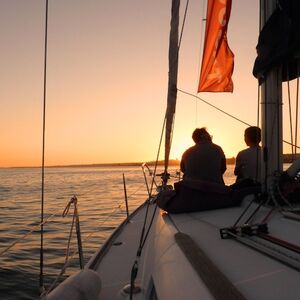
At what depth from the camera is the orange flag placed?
5.15 metres

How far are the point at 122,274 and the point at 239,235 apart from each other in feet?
4.82

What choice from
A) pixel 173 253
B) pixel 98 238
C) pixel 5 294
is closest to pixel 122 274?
pixel 173 253

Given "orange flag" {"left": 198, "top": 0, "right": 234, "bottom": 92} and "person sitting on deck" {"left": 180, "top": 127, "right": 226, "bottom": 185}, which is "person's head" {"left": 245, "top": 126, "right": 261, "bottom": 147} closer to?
"orange flag" {"left": 198, "top": 0, "right": 234, "bottom": 92}

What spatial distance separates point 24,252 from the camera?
31.3 ft

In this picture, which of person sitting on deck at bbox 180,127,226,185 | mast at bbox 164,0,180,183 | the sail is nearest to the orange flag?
mast at bbox 164,0,180,183

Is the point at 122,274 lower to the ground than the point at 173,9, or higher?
lower

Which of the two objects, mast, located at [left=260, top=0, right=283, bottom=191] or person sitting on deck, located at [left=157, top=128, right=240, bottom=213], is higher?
mast, located at [left=260, top=0, right=283, bottom=191]

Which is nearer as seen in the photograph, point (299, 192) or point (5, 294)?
point (299, 192)

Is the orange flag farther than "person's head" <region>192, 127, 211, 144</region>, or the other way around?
the orange flag

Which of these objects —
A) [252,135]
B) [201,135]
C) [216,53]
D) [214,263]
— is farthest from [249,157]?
[214,263]

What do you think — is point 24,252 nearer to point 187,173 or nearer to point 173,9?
point 187,173

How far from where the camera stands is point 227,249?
265 centimetres

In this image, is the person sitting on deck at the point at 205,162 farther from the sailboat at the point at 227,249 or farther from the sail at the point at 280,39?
the sail at the point at 280,39

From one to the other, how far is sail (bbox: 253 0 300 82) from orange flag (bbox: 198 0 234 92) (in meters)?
1.49
